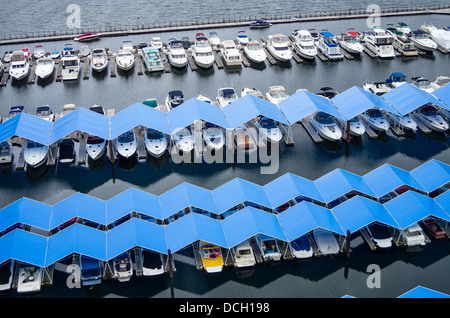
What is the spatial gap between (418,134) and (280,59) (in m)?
23.8

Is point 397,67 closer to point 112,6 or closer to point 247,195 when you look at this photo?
point 247,195

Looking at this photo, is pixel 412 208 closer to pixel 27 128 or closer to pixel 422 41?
pixel 27 128

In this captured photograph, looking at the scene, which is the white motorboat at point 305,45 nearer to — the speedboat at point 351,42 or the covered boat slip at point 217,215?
the speedboat at point 351,42

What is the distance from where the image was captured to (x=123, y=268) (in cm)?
3791

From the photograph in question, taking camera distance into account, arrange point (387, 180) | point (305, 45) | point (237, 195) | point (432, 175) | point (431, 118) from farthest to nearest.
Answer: point (305, 45)
point (431, 118)
point (432, 175)
point (387, 180)
point (237, 195)

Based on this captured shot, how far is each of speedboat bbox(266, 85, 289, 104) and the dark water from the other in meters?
4.43

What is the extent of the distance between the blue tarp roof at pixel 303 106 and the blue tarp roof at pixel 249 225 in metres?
14.6

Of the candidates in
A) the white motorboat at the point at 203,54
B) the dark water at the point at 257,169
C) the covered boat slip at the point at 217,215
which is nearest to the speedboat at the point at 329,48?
the dark water at the point at 257,169

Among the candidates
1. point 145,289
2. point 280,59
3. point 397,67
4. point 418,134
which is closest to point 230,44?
point 280,59

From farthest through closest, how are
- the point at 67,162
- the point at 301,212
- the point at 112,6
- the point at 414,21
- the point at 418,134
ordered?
the point at 112,6 → the point at 414,21 → the point at 418,134 → the point at 67,162 → the point at 301,212

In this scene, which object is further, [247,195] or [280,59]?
[280,59]

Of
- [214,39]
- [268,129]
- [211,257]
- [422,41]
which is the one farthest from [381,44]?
[211,257]

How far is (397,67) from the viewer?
236 ft

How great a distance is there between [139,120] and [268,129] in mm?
11981
